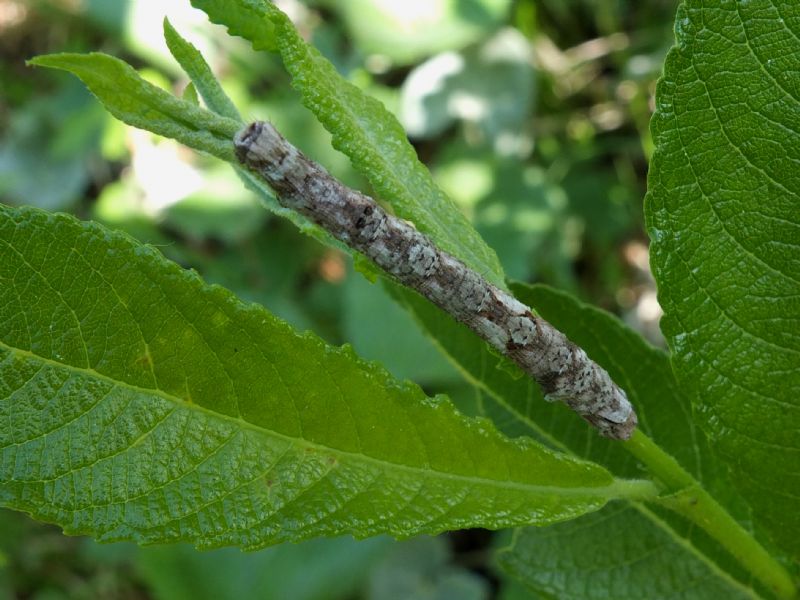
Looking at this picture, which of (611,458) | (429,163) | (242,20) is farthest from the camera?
(429,163)

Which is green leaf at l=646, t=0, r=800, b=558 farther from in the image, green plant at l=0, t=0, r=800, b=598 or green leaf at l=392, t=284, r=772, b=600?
green leaf at l=392, t=284, r=772, b=600

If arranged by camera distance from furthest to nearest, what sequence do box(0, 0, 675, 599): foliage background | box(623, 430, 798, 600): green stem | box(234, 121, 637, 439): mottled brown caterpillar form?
box(0, 0, 675, 599): foliage background, box(623, 430, 798, 600): green stem, box(234, 121, 637, 439): mottled brown caterpillar

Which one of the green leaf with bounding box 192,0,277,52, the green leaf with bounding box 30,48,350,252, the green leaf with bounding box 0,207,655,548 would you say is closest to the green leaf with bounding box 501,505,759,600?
the green leaf with bounding box 0,207,655,548

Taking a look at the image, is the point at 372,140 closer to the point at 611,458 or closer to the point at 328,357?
the point at 328,357

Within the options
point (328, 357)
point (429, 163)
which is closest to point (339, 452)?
point (328, 357)

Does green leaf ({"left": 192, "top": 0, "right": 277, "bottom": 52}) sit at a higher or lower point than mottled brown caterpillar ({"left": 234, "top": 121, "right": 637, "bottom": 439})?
higher

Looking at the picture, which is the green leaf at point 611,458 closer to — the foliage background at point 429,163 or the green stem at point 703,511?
the green stem at point 703,511

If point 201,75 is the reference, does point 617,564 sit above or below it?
below

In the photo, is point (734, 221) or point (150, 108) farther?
point (734, 221)
